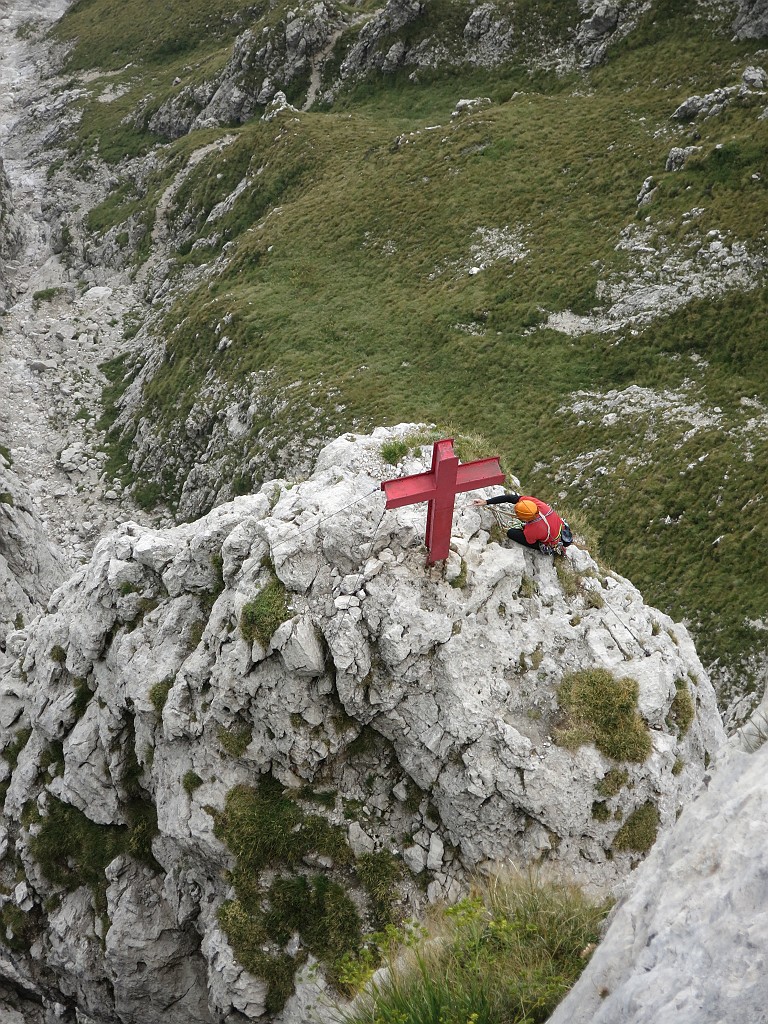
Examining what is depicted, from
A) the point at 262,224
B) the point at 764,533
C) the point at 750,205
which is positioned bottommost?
the point at 764,533

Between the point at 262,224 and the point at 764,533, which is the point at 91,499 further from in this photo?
the point at 764,533

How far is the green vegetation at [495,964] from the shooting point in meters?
6.49

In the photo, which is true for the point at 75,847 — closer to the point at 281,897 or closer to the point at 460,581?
the point at 281,897

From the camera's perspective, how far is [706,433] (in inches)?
1152

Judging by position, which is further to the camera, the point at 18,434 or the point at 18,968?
the point at 18,434

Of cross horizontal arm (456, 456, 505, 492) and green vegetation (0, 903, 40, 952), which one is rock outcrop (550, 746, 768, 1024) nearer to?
cross horizontal arm (456, 456, 505, 492)

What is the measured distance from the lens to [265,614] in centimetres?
1277

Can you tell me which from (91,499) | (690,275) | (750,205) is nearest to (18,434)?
(91,499)

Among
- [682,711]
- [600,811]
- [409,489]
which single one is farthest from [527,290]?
[600,811]

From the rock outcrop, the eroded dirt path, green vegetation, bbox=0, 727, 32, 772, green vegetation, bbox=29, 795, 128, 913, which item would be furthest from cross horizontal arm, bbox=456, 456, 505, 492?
the eroded dirt path

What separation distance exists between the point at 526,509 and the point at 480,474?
1.28 meters

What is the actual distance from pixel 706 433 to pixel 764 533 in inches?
246

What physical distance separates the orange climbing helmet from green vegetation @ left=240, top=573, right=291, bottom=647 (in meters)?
4.80

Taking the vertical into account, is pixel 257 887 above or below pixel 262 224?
below
